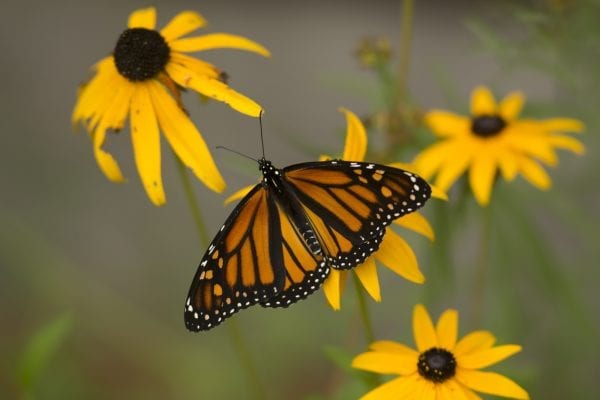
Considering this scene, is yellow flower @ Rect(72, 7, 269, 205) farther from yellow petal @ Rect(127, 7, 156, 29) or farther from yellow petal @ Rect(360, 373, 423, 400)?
yellow petal @ Rect(360, 373, 423, 400)

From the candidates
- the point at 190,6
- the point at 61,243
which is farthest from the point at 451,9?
the point at 61,243

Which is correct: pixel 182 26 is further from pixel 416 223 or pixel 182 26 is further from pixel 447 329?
pixel 447 329

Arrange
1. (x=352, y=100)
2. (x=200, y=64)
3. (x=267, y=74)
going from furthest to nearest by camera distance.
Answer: (x=267, y=74), (x=352, y=100), (x=200, y=64)

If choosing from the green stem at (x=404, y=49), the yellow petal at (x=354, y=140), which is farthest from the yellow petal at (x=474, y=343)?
the green stem at (x=404, y=49)

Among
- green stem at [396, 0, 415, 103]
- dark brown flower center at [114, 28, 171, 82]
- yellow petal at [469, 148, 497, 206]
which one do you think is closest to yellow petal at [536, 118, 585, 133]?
yellow petal at [469, 148, 497, 206]

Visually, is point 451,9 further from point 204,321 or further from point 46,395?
point 204,321

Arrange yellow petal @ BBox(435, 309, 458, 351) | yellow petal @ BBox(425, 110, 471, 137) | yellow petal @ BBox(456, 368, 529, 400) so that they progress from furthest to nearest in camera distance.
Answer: yellow petal @ BBox(425, 110, 471, 137) → yellow petal @ BBox(435, 309, 458, 351) → yellow petal @ BBox(456, 368, 529, 400)

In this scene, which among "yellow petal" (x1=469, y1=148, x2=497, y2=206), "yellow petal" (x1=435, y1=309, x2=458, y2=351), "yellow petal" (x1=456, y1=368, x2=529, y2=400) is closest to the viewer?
"yellow petal" (x1=456, y1=368, x2=529, y2=400)
